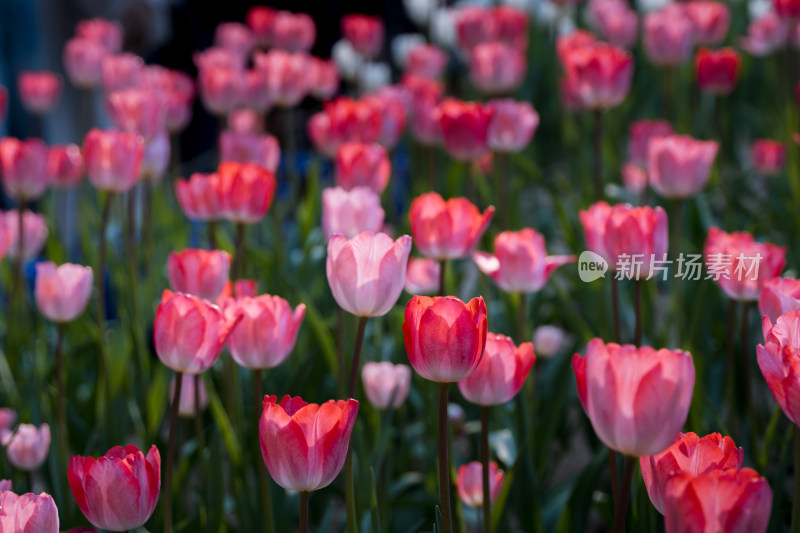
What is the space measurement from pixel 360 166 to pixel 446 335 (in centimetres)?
86

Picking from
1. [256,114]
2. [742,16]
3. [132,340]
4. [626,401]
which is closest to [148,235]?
[132,340]

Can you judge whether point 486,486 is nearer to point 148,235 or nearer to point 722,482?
point 722,482

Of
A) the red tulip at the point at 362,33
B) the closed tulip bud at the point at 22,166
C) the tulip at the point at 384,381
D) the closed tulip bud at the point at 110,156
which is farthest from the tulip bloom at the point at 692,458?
the red tulip at the point at 362,33

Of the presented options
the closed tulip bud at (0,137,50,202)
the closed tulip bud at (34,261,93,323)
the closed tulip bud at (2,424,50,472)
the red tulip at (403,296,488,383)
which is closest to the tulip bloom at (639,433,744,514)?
the red tulip at (403,296,488,383)

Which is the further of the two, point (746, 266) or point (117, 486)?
point (746, 266)

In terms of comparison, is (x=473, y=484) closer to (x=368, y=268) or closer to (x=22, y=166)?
(x=368, y=268)

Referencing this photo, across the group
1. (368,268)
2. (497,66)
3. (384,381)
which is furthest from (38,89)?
(368,268)

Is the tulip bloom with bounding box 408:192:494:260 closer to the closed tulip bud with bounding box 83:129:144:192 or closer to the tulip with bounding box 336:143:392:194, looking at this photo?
the tulip with bounding box 336:143:392:194

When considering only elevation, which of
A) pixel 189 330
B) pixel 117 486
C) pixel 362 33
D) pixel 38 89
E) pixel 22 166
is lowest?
pixel 117 486

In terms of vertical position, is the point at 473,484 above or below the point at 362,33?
below

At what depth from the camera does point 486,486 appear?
0.99m

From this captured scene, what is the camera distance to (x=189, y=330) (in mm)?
952

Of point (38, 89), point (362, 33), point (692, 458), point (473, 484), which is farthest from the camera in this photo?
point (362, 33)

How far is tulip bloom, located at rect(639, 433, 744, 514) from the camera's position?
0.73 metres
